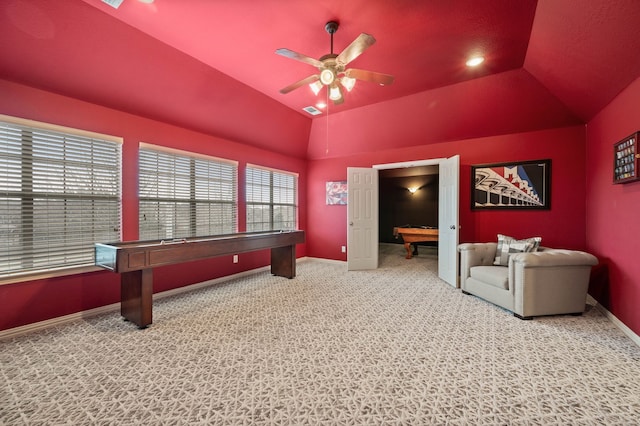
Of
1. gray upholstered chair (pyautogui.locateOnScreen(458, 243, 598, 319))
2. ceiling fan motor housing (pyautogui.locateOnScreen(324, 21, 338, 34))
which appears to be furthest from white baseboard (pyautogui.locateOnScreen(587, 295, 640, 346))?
ceiling fan motor housing (pyautogui.locateOnScreen(324, 21, 338, 34))

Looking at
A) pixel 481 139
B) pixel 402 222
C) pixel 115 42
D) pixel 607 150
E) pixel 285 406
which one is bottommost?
pixel 285 406

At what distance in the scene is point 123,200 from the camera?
3.35m

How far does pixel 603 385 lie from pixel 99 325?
446cm

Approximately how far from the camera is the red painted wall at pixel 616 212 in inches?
97.7

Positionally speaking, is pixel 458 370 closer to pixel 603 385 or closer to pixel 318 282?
pixel 603 385

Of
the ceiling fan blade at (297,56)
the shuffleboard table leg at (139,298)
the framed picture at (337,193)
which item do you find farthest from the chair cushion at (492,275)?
the shuffleboard table leg at (139,298)

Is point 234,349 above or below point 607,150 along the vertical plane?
below

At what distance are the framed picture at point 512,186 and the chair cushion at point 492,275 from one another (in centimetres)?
129

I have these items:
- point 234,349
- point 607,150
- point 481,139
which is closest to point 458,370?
point 234,349

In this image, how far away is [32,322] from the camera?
2662 mm

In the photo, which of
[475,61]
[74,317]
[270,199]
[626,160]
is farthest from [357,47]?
[74,317]

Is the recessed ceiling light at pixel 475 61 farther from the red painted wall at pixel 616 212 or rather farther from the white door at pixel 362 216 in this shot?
the white door at pixel 362 216

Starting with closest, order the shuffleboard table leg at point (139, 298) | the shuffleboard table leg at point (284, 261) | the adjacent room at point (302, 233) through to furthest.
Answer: the adjacent room at point (302, 233) < the shuffleboard table leg at point (139, 298) < the shuffleboard table leg at point (284, 261)

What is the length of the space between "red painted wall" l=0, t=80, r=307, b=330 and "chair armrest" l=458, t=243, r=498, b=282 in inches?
147
